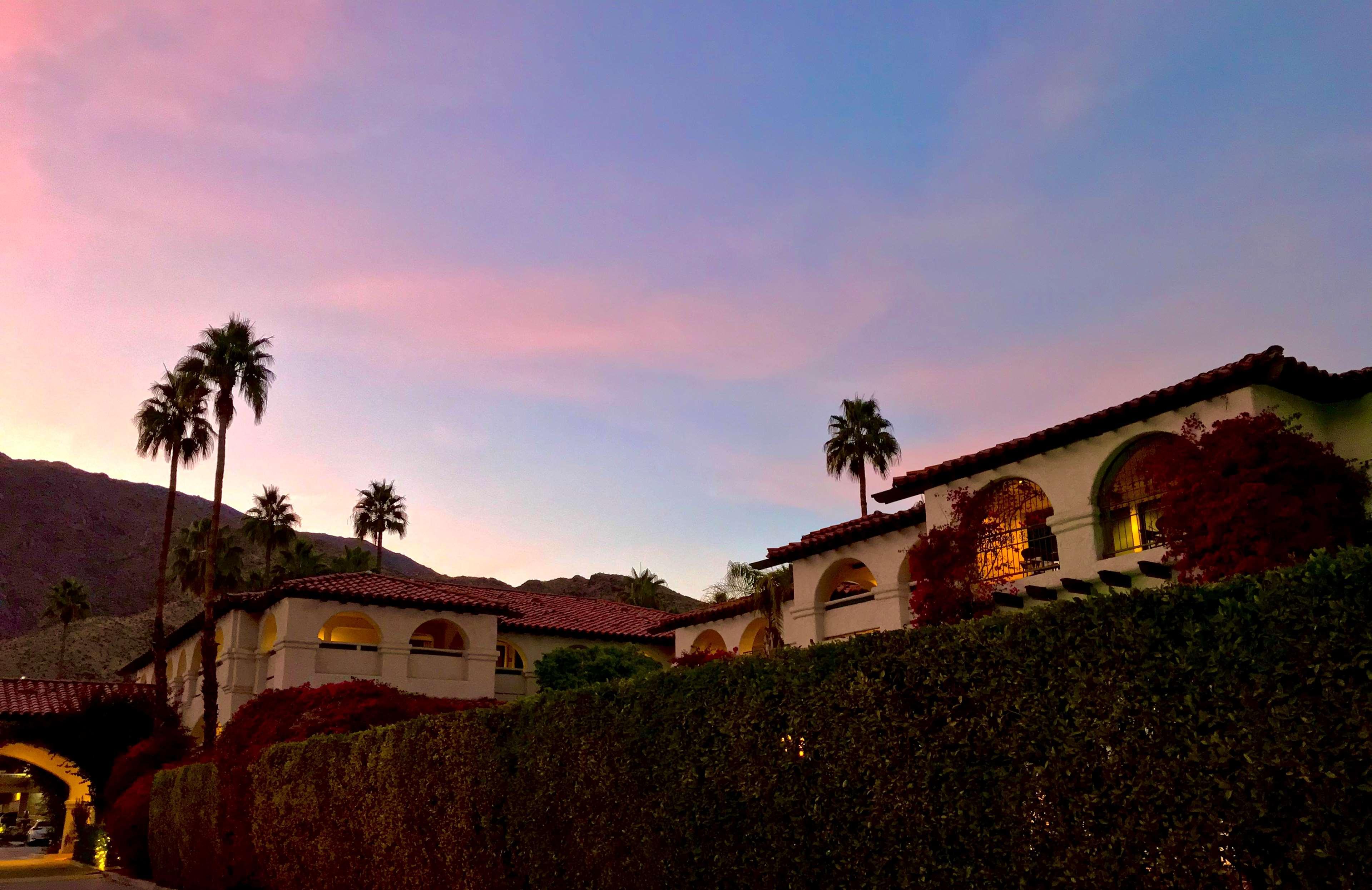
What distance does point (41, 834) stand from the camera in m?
65.5

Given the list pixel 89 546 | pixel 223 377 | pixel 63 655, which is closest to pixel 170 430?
pixel 223 377

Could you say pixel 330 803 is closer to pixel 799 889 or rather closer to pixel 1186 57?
pixel 799 889

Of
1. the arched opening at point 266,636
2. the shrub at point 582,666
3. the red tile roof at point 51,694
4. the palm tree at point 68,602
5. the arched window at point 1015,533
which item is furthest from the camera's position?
the palm tree at point 68,602

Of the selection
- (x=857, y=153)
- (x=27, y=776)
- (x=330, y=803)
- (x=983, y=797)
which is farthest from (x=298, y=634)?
(x=27, y=776)

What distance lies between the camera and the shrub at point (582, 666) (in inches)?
1543

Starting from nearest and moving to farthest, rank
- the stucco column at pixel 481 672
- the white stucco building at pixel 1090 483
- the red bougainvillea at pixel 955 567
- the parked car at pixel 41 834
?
the white stucco building at pixel 1090 483
the red bougainvillea at pixel 955 567
the stucco column at pixel 481 672
the parked car at pixel 41 834

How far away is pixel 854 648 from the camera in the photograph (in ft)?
23.1

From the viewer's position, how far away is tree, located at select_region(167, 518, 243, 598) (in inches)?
2105

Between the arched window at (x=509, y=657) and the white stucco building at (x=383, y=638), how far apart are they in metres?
0.06

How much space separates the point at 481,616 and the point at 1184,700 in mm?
35188

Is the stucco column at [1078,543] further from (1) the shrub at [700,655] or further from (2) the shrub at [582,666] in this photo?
(2) the shrub at [582,666]

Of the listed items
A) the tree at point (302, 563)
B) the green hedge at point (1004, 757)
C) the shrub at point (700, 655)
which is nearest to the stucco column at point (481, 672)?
the shrub at point (700, 655)

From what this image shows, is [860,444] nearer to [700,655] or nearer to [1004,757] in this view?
[700,655]

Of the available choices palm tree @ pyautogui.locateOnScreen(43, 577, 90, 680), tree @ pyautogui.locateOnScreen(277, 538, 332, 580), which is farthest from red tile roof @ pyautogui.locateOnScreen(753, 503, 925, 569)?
palm tree @ pyautogui.locateOnScreen(43, 577, 90, 680)
